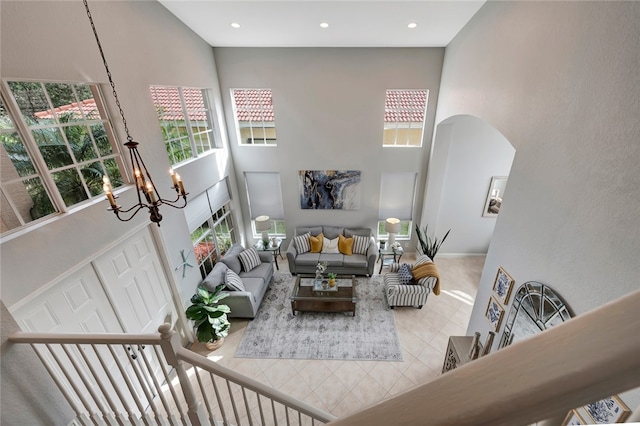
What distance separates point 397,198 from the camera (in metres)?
6.48

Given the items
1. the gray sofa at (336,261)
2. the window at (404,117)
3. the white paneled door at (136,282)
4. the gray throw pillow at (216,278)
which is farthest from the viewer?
the gray sofa at (336,261)

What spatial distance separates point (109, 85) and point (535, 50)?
14.5ft

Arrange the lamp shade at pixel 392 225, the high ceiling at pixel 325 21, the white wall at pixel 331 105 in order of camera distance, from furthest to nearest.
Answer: the lamp shade at pixel 392 225
the white wall at pixel 331 105
the high ceiling at pixel 325 21

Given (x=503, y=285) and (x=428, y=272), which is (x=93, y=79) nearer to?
(x=503, y=285)

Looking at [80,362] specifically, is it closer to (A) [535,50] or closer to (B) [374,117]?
(A) [535,50]

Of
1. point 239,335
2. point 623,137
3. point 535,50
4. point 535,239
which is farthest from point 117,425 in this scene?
point 535,50

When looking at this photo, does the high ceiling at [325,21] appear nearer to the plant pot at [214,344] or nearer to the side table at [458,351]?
the side table at [458,351]

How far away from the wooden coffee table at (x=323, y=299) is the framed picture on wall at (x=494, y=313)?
2.14 metres

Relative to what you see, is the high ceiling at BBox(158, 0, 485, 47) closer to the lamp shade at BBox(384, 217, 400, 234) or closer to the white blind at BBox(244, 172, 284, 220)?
the white blind at BBox(244, 172, 284, 220)

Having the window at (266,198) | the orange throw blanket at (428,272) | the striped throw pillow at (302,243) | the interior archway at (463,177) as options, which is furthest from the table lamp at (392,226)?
the window at (266,198)

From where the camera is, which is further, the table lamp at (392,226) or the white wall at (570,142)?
the table lamp at (392,226)

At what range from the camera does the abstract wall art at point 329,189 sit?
6.25 m

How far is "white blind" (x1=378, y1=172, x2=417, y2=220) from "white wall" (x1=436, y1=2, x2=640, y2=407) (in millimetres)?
2937

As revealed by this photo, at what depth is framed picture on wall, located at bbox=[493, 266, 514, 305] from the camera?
299cm
